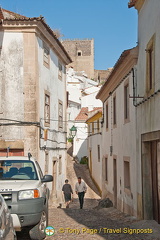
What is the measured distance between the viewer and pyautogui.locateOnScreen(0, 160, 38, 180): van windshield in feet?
25.6

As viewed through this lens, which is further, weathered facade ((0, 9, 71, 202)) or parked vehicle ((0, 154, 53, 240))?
weathered facade ((0, 9, 71, 202))

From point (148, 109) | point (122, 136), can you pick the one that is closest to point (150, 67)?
point (148, 109)

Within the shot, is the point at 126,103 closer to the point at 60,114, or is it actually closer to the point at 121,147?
the point at 121,147

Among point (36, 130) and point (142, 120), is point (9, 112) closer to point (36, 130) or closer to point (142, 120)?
point (36, 130)

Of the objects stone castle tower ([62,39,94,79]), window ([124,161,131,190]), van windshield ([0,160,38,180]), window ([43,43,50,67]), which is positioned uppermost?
stone castle tower ([62,39,94,79])

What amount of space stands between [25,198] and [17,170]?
136 centimetres

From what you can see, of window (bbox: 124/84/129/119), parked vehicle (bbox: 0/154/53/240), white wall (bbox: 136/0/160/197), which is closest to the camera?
parked vehicle (bbox: 0/154/53/240)

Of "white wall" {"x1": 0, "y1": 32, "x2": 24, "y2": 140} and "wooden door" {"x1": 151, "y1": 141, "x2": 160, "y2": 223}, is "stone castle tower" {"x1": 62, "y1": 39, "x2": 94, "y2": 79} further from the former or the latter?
"wooden door" {"x1": 151, "y1": 141, "x2": 160, "y2": 223}

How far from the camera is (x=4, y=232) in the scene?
411cm

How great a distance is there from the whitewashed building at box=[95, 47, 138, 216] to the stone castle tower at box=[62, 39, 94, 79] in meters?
80.5

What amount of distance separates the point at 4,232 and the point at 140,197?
23.4 feet

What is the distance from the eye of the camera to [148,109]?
9789mm

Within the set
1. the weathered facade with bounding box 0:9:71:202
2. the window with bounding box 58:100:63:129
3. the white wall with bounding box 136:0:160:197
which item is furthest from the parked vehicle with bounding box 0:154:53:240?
the window with bounding box 58:100:63:129

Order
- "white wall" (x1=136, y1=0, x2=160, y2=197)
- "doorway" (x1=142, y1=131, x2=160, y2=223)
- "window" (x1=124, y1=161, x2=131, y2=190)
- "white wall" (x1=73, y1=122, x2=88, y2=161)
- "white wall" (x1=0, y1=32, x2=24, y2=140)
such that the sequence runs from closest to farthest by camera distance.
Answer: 1. "white wall" (x1=136, y1=0, x2=160, y2=197)
2. "doorway" (x1=142, y1=131, x2=160, y2=223)
3. "window" (x1=124, y1=161, x2=131, y2=190)
4. "white wall" (x1=0, y1=32, x2=24, y2=140)
5. "white wall" (x1=73, y1=122, x2=88, y2=161)
